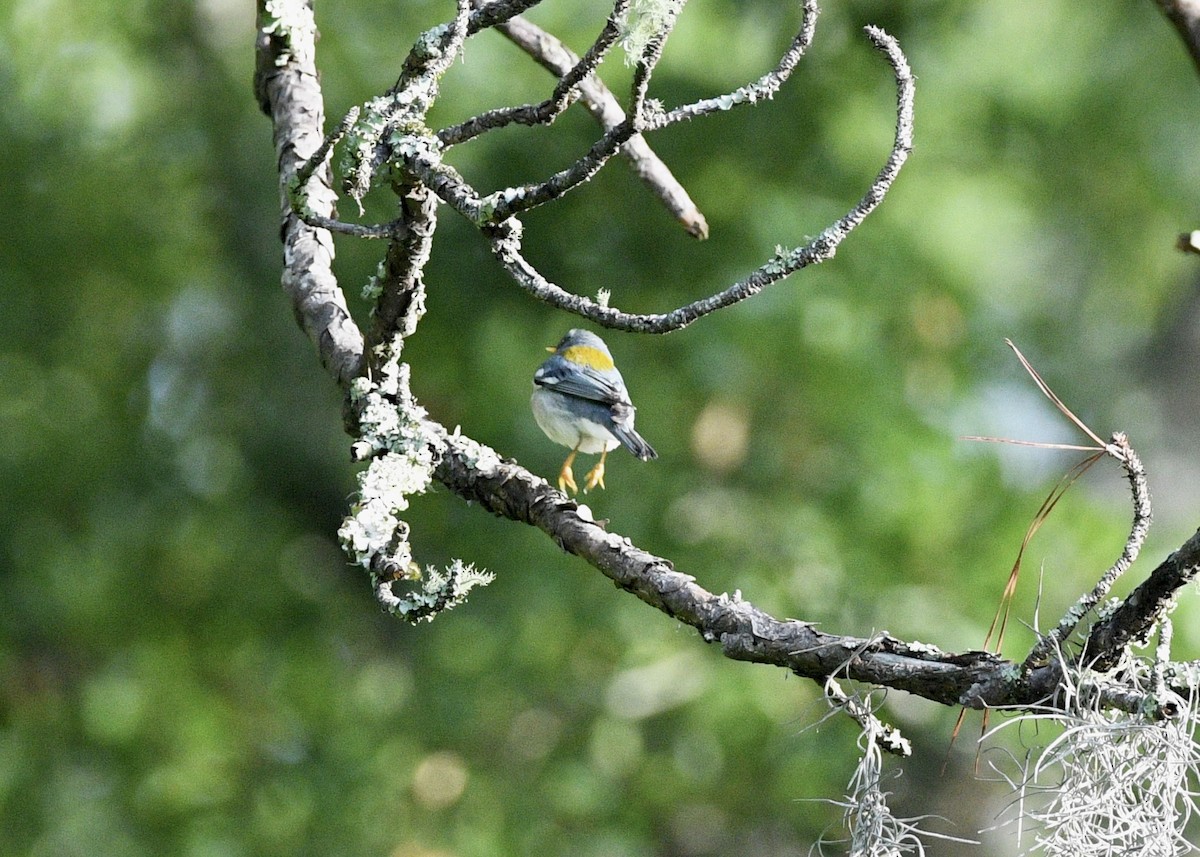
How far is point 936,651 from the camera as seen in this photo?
1.36 m

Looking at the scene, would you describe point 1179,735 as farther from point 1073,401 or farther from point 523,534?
point 1073,401

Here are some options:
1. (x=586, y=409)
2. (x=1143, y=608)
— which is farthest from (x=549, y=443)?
(x=1143, y=608)

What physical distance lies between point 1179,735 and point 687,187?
4601 millimetres

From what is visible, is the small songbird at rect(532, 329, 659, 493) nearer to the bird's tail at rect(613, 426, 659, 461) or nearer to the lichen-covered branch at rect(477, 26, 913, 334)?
the bird's tail at rect(613, 426, 659, 461)

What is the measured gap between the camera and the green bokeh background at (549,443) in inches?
213

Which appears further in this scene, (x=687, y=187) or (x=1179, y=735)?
(x=687, y=187)

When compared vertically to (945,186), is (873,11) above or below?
above

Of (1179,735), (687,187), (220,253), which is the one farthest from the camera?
(220,253)

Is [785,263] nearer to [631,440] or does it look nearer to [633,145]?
[633,145]

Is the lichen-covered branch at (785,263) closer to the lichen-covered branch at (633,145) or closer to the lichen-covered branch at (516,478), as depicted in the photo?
the lichen-covered branch at (516,478)

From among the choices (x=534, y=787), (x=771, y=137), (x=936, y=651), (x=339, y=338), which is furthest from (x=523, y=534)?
(x=936, y=651)

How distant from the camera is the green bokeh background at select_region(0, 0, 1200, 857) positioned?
5.40 metres

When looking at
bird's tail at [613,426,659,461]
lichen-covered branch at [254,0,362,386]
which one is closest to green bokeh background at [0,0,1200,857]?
bird's tail at [613,426,659,461]

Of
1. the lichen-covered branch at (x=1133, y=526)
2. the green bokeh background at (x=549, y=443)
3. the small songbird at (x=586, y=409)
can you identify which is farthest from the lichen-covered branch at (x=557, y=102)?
the green bokeh background at (x=549, y=443)
